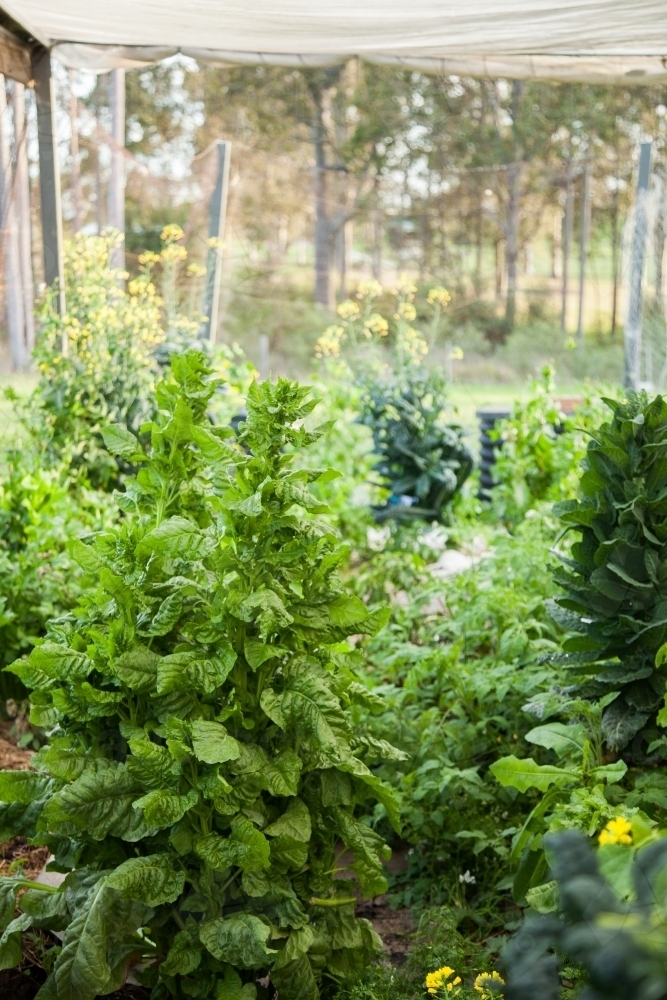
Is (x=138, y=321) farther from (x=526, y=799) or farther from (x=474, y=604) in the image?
(x=526, y=799)

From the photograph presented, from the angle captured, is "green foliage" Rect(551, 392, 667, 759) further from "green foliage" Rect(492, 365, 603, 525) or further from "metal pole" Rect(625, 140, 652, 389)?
"metal pole" Rect(625, 140, 652, 389)

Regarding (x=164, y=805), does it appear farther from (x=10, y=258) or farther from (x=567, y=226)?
(x=567, y=226)

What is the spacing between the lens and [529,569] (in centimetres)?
349

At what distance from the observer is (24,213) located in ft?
14.5

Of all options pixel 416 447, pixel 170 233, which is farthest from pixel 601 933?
pixel 170 233

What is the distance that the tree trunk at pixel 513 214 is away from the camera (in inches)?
386

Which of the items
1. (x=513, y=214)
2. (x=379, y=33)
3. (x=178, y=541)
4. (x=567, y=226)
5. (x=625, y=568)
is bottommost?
(x=625, y=568)

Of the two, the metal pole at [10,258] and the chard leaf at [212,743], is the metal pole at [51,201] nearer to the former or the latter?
the metal pole at [10,258]

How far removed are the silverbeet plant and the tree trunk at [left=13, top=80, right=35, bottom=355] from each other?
2.64m

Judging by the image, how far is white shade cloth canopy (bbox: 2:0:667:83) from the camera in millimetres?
3473

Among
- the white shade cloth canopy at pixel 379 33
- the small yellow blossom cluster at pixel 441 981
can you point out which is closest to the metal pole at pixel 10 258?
the white shade cloth canopy at pixel 379 33

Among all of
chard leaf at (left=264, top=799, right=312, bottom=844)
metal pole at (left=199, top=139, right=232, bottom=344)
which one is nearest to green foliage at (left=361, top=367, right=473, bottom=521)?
metal pole at (left=199, top=139, right=232, bottom=344)

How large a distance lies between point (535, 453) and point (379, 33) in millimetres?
1951

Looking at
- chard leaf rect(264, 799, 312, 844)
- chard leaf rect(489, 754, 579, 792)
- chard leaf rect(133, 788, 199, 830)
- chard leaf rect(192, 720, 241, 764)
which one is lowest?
chard leaf rect(489, 754, 579, 792)
